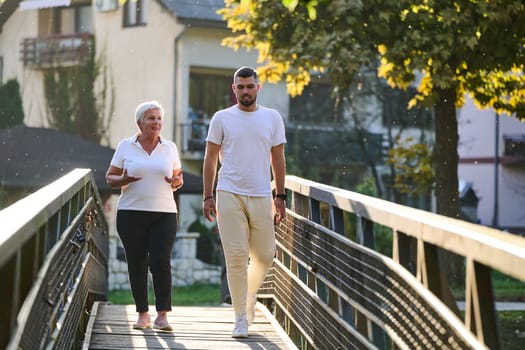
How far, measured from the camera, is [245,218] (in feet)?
27.5

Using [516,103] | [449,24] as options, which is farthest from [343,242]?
[516,103]

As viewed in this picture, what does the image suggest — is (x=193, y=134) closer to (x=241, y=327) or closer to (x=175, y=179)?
(x=175, y=179)

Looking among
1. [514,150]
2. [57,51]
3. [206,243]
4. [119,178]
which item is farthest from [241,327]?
[514,150]

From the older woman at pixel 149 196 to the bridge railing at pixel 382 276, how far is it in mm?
835

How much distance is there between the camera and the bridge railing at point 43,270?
3680mm

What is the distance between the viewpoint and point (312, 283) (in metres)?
8.02

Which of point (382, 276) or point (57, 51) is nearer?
point (382, 276)

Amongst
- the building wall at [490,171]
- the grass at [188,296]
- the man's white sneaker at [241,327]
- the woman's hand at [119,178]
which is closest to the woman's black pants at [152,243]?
the woman's hand at [119,178]

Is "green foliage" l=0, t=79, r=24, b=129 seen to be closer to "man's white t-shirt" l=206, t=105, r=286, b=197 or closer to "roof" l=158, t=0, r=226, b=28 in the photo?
"roof" l=158, t=0, r=226, b=28

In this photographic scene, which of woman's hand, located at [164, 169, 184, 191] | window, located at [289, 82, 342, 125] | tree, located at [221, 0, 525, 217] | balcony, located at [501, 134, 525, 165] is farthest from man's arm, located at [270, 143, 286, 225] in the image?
balcony, located at [501, 134, 525, 165]

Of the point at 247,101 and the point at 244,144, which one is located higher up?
the point at 247,101

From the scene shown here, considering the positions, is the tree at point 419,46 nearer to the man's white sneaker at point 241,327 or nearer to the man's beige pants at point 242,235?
the man's beige pants at point 242,235

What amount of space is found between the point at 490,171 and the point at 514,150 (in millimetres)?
1286

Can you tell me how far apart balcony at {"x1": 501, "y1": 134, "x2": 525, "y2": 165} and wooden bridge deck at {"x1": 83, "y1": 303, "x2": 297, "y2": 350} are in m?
41.3
